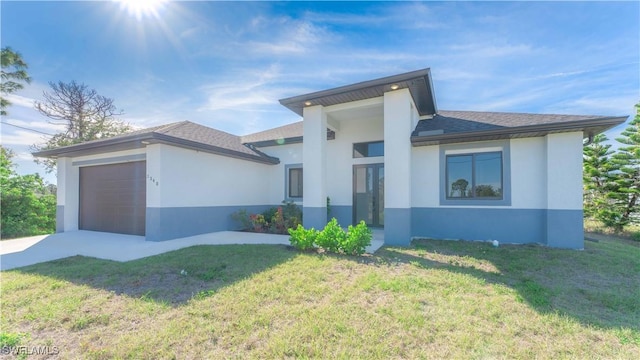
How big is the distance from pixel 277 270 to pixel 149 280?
225 centimetres

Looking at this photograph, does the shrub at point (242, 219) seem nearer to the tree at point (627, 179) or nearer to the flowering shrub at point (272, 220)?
the flowering shrub at point (272, 220)

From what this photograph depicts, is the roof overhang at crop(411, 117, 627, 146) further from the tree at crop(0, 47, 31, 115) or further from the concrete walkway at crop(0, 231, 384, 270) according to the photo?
the tree at crop(0, 47, 31, 115)

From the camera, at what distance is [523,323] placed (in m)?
3.13

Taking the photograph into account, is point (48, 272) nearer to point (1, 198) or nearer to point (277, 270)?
point (277, 270)

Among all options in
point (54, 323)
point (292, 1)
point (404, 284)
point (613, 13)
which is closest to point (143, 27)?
point (292, 1)

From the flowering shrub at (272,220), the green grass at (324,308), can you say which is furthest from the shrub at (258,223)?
the green grass at (324,308)

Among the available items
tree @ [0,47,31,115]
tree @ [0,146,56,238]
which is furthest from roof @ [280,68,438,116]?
tree @ [0,47,31,115]

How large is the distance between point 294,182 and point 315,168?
3.64m

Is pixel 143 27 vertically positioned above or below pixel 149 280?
above

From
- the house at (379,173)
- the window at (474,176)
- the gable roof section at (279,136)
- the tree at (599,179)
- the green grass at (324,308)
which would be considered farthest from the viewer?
the gable roof section at (279,136)

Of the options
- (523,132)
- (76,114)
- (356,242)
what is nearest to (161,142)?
(356,242)

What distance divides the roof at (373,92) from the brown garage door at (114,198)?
19.7 ft

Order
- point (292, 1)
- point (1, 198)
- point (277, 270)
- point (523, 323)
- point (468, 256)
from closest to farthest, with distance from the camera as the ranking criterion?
point (523, 323), point (277, 270), point (468, 256), point (292, 1), point (1, 198)

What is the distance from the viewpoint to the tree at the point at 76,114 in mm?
18188
